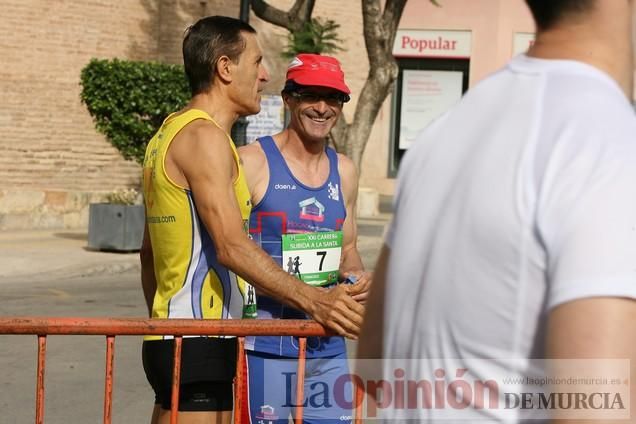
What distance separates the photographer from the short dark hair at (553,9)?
1.80 metres

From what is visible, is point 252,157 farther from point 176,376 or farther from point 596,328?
point 596,328

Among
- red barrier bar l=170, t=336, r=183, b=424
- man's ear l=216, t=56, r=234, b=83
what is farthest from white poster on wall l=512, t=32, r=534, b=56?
red barrier bar l=170, t=336, r=183, b=424

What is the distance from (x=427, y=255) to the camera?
6.16 feet

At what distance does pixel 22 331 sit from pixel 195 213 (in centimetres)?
66

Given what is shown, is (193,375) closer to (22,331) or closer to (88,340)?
(22,331)

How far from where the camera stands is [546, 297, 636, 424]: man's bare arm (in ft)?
5.38

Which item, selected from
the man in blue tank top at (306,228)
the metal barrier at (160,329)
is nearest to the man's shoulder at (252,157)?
the man in blue tank top at (306,228)

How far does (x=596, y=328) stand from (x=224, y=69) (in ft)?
9.27

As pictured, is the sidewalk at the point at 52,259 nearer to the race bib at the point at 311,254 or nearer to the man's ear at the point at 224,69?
the race bib at the point at 311,254

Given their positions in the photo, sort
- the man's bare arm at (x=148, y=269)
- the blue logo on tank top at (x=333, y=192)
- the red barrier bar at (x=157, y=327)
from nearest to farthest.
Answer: the red barrier bar at (x=157, y=327) < the man's bare arm at (x=148, y=269) < the blue logo on tank top at (x=333, y=192)

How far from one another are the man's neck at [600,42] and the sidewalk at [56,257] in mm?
12319

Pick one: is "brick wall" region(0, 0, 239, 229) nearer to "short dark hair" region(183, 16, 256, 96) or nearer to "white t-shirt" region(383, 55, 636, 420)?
"short dark hair" region(183, 16, 256, 96)

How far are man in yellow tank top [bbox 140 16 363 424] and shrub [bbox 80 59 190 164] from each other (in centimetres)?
1312

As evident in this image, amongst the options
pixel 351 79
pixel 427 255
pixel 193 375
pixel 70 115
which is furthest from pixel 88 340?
pixel 351 79
